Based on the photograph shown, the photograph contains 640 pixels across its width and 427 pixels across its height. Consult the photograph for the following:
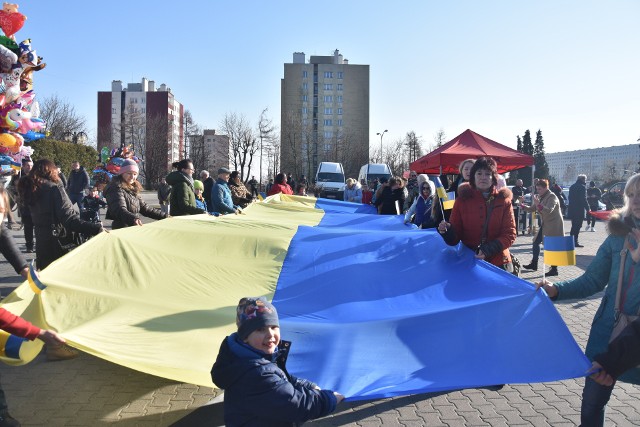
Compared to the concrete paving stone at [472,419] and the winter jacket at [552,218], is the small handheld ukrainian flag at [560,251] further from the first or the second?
the winter jacket at [552,218]

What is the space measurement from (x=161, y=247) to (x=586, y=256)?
12.3 metres

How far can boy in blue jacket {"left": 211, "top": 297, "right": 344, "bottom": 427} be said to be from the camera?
2.69 m

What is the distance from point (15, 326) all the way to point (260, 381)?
1.59m

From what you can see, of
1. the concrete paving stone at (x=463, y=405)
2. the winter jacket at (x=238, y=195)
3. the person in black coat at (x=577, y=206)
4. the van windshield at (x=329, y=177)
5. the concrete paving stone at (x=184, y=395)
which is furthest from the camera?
the van windshield at (x=329, y=177)

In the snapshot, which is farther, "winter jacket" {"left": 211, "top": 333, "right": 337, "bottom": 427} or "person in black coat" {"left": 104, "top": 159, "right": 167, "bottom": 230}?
"person in black coat" {"left": 104, "top": 159, "right": 167, "bottom": 230}

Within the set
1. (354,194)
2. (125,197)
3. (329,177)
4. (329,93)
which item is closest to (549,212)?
(125,197)

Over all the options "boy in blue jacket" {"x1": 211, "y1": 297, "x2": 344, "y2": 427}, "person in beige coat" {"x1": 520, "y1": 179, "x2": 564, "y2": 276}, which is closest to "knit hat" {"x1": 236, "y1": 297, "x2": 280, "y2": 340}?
"boy in blue jacket" {"x1": 211, "y1": 297, "x2": 344, "y2": 427}

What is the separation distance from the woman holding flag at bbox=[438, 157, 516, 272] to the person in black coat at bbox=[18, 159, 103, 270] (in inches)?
153

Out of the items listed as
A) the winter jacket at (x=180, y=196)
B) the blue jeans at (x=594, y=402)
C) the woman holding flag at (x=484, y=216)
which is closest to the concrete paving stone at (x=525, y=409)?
the woman holding flag at (x=484, y=216)

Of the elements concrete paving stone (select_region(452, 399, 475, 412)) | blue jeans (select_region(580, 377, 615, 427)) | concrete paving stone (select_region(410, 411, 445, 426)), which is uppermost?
blue jeans (select_region(580, 377, 615, 427))

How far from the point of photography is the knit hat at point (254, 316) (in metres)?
2.76

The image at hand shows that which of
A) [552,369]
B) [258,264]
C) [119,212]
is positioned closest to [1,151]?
[119,212]

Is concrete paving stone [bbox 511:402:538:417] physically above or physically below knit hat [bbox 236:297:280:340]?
below

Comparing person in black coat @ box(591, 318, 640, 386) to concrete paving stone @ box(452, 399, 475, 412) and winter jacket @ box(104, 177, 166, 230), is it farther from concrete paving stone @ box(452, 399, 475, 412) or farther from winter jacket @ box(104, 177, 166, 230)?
winter jacket @ box(104, 177, 166, 230)
